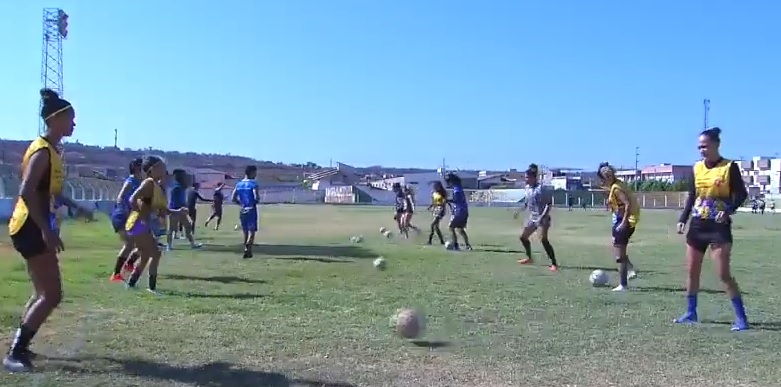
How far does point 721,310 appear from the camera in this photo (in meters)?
9.66

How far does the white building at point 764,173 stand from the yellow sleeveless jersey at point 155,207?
134m

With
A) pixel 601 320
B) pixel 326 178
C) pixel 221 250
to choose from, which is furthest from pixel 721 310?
pixel 326 178

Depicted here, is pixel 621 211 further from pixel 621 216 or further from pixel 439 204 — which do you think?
pixel 439 204

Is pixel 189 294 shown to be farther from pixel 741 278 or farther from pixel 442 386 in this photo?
pixel 741 278

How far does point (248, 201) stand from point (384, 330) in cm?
828

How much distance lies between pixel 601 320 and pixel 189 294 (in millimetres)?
5065

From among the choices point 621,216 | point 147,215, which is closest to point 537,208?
point 621,216

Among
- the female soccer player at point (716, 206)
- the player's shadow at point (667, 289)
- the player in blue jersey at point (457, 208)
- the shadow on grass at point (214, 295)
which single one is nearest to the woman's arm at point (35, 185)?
the shadow on grass at point (214, 295)

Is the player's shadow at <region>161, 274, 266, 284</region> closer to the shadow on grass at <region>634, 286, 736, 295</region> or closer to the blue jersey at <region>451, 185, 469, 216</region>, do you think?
the shadow on grass at <region>634, 286, 736, 295</region>

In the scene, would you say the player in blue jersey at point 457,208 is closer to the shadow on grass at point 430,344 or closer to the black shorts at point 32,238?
the shadow on grass at point 430,344

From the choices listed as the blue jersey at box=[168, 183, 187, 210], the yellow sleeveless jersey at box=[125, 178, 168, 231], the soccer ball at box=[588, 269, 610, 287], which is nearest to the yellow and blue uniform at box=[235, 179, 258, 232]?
the blue jersey at box=[168, 183, 187, 210]

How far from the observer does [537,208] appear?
15359 mm

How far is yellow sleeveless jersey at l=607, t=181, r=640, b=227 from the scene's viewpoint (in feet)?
39.0

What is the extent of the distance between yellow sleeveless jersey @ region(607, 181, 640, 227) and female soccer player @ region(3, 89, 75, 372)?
8.09 meters
